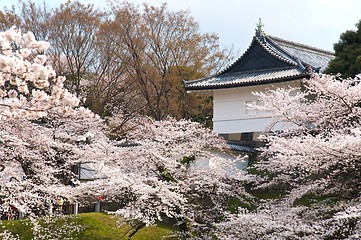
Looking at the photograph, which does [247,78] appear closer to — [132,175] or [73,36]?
[73,36]

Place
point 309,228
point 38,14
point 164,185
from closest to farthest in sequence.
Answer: point 309,228 → point 164,185 → point 38,14

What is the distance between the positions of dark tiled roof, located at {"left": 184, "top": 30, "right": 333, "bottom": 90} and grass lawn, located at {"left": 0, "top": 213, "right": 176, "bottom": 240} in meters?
6.79


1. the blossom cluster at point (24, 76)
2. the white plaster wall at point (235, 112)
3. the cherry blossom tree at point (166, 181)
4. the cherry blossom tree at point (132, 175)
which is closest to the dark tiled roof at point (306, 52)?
the white plaster wall at point (235, 112)

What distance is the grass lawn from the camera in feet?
40.5

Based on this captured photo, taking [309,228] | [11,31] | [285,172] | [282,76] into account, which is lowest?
[309,228]

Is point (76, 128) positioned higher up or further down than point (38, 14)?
further down

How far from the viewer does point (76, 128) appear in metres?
14.7

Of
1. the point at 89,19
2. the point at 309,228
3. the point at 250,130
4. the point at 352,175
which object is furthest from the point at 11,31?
the point at 89,19

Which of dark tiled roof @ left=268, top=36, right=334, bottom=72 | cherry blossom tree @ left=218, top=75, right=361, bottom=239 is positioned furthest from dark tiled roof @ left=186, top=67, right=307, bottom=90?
cherry blossom tree @ left=218, top=75, right=361, bottom=239

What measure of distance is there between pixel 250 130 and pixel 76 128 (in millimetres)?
6684

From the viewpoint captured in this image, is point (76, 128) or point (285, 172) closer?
point (285, 172)

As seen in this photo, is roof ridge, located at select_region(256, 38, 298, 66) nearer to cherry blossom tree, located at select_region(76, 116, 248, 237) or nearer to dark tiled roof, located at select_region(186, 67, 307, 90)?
dark tiled roof, located at select_region(186, 67, 307, 90)

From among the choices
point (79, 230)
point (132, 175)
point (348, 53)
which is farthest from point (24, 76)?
point (348, 53)

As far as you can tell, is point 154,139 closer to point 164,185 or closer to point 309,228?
point 164,185
